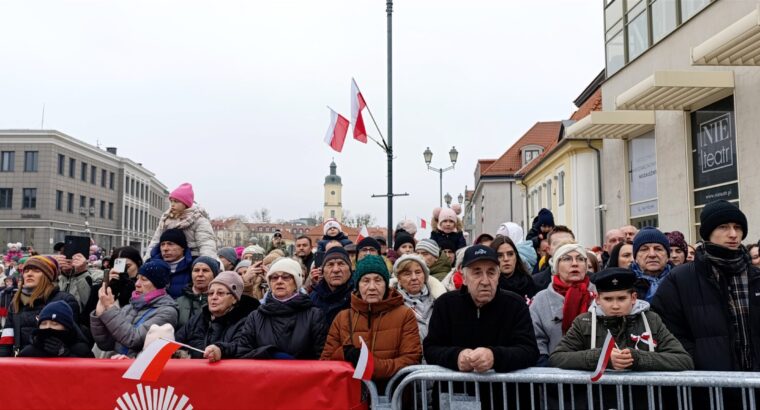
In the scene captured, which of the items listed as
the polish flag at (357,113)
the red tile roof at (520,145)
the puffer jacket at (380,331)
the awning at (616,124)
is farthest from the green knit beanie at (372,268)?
the red tile roof at (520,145)

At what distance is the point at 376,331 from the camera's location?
3.96m

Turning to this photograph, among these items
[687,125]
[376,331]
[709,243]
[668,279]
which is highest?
[687,125]

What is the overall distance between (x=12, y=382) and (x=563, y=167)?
23740mm

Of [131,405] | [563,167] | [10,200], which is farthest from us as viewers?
[10,200]

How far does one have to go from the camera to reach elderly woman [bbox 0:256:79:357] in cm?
486

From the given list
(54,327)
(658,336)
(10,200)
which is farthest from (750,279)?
(10,200)

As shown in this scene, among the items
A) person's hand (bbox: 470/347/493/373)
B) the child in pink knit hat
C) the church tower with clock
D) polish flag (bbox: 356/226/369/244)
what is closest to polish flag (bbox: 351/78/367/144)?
polish flag (bbox: 356/226/369/244)

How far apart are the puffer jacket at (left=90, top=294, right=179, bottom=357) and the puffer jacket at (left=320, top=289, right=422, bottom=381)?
60.8 inches

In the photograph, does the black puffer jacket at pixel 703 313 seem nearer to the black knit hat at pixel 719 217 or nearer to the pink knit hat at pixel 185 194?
the black knit hat at pixel 719 217

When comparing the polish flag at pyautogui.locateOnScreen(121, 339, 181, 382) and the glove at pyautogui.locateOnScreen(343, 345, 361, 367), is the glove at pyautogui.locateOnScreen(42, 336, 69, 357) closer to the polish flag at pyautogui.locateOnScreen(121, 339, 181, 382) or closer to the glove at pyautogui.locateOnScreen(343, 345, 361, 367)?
the polish flag at pyautogui.locateOnScreen(121, 339, 181, 382)

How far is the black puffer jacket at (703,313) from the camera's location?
339 cm

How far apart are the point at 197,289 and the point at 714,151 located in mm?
12680

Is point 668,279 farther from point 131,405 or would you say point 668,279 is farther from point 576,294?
point 131,405

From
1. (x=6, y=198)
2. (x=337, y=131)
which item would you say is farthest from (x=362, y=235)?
(x=6, y=198)
